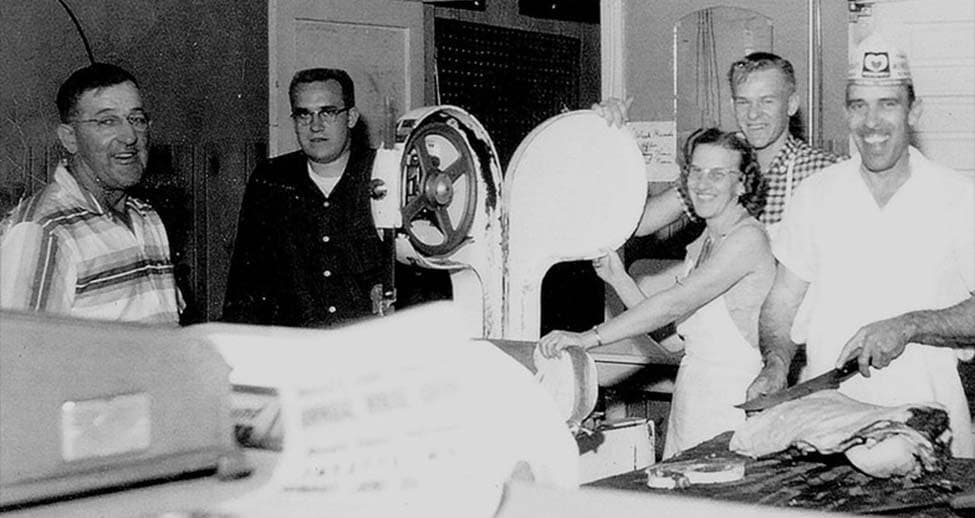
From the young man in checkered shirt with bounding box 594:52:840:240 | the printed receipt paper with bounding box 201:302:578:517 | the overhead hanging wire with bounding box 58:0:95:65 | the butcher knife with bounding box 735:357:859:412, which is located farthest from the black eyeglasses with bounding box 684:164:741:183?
the printed receipt paper with bounding box 201:302:578:517

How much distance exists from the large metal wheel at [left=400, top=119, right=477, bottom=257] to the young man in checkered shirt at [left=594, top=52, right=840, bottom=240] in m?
0.52

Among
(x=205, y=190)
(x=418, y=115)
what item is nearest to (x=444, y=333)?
(x=418, y=115)

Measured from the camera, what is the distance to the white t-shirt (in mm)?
1051

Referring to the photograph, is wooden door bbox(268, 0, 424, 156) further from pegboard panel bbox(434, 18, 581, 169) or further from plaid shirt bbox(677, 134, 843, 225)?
plaid shirt bbox(677, 134, 843, 225)

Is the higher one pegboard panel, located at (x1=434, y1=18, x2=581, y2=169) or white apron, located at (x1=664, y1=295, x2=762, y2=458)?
pegboard panel, located at (x1=434, y1=18, x2=581, y2=169)

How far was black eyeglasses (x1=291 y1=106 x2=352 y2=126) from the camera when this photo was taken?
58.5 inches

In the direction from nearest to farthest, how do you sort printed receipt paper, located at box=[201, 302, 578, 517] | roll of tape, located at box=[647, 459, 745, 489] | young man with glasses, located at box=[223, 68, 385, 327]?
printed receipt paper, located at box=[201, 302, 578, 517], roll of tape, located at box=[647, 459, 745, 489], young man with glasses, located at box=[223, 68, 385, 327]

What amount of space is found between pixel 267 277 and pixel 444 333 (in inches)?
46.4

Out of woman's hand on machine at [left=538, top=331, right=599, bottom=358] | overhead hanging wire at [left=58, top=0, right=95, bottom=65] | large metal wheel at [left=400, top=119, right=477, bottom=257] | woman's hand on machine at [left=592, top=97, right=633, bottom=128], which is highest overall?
overhead hanging wire at [left=58, top=0, right=95, bottom=65]

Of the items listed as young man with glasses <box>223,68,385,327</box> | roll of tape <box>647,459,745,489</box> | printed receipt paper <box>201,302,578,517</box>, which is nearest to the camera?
printed receipt paper <box>201,302,578,517</box>

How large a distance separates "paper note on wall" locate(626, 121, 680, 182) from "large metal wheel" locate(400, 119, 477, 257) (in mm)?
1064

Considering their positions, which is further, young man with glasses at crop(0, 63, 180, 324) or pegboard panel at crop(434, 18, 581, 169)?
pegboard panel at crop(434, 18, 581, 169)

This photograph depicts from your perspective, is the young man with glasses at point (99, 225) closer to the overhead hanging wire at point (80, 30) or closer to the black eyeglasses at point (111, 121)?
the black eyeglasses at point (111, 121)

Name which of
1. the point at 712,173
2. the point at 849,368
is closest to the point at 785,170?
the point at 712,173
